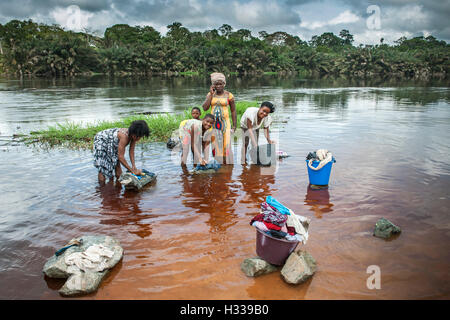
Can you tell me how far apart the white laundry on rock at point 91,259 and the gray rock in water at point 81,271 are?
21mm

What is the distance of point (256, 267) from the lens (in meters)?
2.67

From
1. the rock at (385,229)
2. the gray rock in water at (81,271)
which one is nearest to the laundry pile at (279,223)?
the rock at (385,229)

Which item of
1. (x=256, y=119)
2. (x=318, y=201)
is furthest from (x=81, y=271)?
(x=256, y=119)

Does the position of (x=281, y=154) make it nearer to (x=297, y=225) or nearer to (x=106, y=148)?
(x=106, y=148)

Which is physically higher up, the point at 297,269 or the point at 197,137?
the point at 197,137

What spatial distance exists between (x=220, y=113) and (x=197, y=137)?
2.00 feet

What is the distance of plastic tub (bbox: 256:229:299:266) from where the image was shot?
2.64 m

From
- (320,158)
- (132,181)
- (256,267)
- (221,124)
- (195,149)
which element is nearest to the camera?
(256,267)

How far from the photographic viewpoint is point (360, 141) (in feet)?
25.0

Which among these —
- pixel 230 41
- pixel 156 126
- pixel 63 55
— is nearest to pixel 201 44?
pixel 230 41

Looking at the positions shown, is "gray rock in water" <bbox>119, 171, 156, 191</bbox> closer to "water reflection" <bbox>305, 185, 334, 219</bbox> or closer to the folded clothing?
the folded clothing

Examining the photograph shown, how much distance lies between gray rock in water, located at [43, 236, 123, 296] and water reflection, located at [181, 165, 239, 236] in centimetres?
108

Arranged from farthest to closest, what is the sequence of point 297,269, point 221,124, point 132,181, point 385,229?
point 221,124 → point 132,181 → point 385,229 → point 297,269
